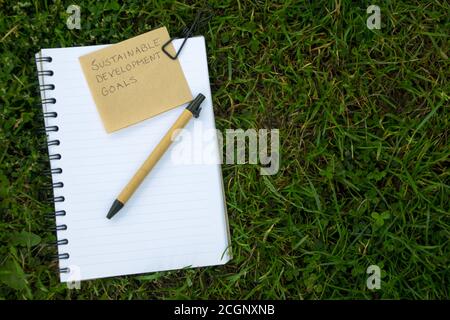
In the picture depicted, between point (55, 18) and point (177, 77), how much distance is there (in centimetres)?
39

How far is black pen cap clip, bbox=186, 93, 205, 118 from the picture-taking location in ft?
4.68

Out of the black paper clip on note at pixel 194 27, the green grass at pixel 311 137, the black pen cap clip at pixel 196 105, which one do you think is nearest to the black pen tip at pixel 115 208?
the green grass at pixel 311 137

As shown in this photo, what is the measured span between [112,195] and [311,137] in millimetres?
607

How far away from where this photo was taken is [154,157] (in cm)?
141

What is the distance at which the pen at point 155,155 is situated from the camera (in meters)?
1.39

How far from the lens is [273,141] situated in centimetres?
147

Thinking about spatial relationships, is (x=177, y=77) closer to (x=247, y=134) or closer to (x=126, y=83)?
(x=126, y=83)

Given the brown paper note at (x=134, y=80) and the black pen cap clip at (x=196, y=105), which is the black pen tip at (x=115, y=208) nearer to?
the brown paper note at (x=134, y=80)

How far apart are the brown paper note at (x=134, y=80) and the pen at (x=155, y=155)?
0.04m

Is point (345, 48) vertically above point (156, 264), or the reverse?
point (345, 48)

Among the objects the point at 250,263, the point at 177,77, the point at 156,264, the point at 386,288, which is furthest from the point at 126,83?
the point at 386,288

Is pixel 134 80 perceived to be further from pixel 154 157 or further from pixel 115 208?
pixel 115 208

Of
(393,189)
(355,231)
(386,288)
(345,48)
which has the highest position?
(345,48)

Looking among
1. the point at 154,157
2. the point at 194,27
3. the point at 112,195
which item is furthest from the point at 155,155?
the point at 194,27
